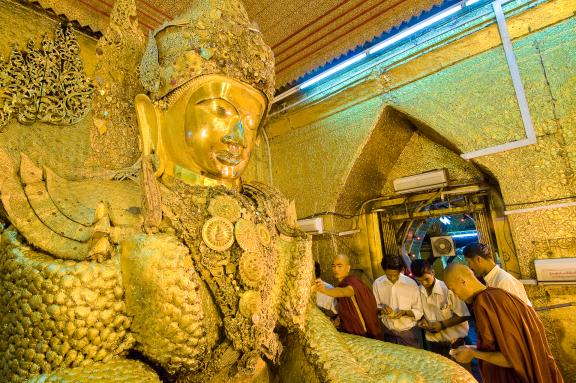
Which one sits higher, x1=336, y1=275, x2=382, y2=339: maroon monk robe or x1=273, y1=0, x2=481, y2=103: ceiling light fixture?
x1=273, y1=0, x2=481, y2=103: ceiling light fixture

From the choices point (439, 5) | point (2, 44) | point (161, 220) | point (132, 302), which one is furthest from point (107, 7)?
point (439, 5)

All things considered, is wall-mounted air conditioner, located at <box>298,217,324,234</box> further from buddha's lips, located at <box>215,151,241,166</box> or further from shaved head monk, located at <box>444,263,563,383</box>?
buddha's lips, located at <box>215,151,241,166</box>

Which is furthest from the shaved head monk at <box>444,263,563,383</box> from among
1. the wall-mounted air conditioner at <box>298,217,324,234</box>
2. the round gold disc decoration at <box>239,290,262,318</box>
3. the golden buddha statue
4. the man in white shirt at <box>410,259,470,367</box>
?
the wall-mounted air conditioner at <box>298,217,324,234</box>

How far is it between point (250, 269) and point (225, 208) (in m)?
0.24

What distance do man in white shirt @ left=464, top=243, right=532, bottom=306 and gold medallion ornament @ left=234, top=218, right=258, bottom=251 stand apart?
2.48 metres

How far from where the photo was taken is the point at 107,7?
284cm

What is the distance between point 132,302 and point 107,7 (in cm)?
304

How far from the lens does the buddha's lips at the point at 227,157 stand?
1245 millimetres

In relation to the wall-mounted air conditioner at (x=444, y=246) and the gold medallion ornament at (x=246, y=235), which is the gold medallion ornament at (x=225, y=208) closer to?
the gold medallion ornament at (x=246, y=235)

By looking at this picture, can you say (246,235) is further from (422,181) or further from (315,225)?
(422,181)

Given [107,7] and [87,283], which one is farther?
[107,7]

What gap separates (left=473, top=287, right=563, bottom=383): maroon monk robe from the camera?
2025 mm

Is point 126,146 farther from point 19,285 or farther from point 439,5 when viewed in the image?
point 439,5

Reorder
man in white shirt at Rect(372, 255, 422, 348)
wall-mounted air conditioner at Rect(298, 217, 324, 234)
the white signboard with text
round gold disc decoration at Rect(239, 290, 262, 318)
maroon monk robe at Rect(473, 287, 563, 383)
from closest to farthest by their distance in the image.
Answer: round gold disc decoration at Rect(239, 290, 262, 318) → maroon monk robe at Rect(473, 287, 563, 383) → the white signboard with text → man in white shirt at Rect(372, 255, 422, 348) → wall-mounted air conditioner at Rect(298, 217, 324, 234)
